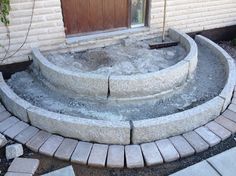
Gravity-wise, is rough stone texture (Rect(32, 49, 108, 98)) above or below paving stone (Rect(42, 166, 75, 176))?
above

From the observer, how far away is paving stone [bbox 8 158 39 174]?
277 centimetres

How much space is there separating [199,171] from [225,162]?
12.1 inches

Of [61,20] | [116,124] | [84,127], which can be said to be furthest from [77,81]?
[61,20]

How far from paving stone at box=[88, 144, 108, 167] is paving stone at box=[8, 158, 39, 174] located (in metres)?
0.53

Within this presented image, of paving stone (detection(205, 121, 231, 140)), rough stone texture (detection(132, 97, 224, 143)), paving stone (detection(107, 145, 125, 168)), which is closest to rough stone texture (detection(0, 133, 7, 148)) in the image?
paving stone (detection(107, 145, 125, 168))

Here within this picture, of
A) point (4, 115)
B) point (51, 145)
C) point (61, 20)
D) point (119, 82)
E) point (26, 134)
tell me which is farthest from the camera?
point (61, 20)

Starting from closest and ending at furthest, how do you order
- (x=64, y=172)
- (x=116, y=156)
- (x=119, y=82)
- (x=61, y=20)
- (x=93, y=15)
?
1. (x=64, y=172)
2. (x=116, y=156)
3. (x=119, y=82)
4. (x=61, y=20)
5. (x=93, y=15)

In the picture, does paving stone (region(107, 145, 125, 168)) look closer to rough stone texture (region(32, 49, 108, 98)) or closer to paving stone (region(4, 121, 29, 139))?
rough stone texture (region(32, 49, 108, 98))

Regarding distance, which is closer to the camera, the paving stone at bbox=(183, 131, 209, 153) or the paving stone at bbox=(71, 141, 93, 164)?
the paving stone at bbox=(71, 141, 93, 164)

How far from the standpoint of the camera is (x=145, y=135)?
3.04 meters

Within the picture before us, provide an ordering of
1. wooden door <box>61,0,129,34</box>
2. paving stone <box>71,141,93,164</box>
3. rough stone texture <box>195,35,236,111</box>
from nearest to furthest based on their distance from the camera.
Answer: paving stone <box>71,141,93,164</box> < rough stone texture <box>195,35,236,111</box> < wooden door <box>61,0,129,34</box>

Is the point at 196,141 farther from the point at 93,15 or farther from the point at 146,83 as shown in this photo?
the point at 93,15

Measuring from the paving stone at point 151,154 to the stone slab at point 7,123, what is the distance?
146 centimetres

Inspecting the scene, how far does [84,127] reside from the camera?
9.78ft
